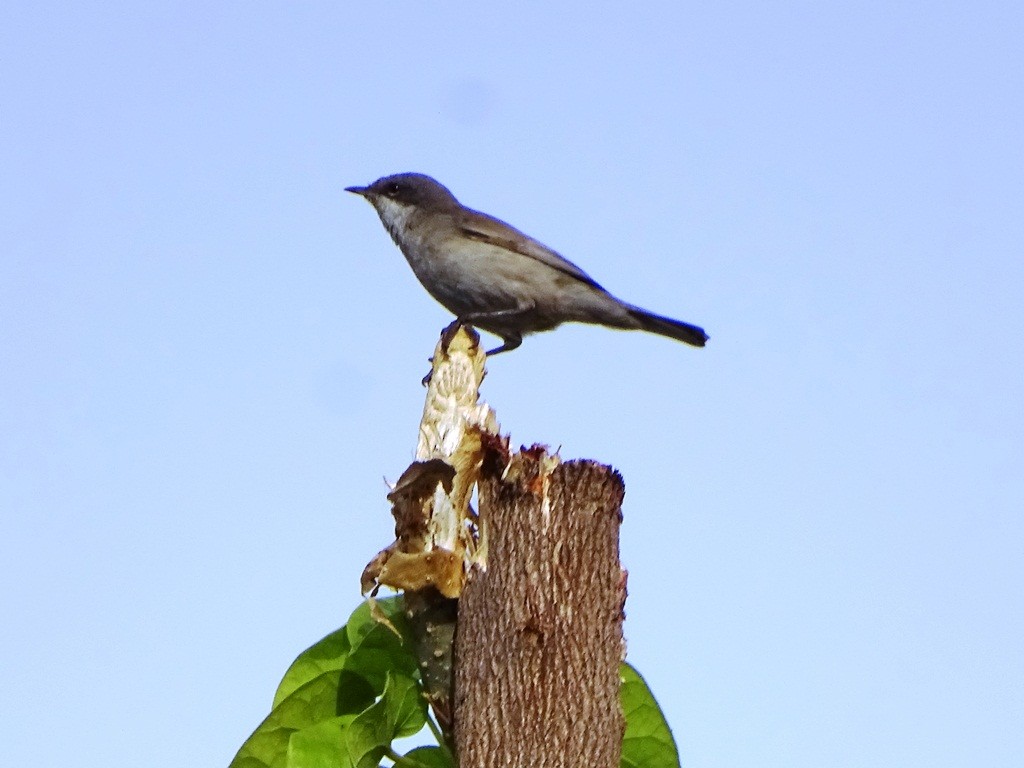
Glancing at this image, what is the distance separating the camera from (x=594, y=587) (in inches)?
151

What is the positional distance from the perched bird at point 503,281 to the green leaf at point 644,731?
4.14 m

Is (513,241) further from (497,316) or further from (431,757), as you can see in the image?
(431,757)

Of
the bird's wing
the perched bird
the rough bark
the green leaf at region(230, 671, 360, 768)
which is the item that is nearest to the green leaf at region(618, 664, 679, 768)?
the rough bark

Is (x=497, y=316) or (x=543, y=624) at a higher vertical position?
(x=497, y=316)

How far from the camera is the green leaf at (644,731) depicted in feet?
13.8

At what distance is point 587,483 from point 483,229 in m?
4.97

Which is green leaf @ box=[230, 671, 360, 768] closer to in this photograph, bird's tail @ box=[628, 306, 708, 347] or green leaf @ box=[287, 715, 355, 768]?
green leaf @ box=[287, 715, 355, 768]

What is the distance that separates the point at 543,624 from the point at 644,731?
2.65 feet

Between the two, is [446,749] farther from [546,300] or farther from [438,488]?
[546,300]

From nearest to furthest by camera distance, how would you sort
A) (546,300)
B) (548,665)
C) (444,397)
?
(548,665) → (444,397) → (546,300)

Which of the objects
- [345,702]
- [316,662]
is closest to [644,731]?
[345,702]

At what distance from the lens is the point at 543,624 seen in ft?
12.2

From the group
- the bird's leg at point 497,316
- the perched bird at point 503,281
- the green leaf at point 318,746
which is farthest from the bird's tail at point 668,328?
the green leaf at point 318,746

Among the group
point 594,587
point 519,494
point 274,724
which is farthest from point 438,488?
point 274,724
